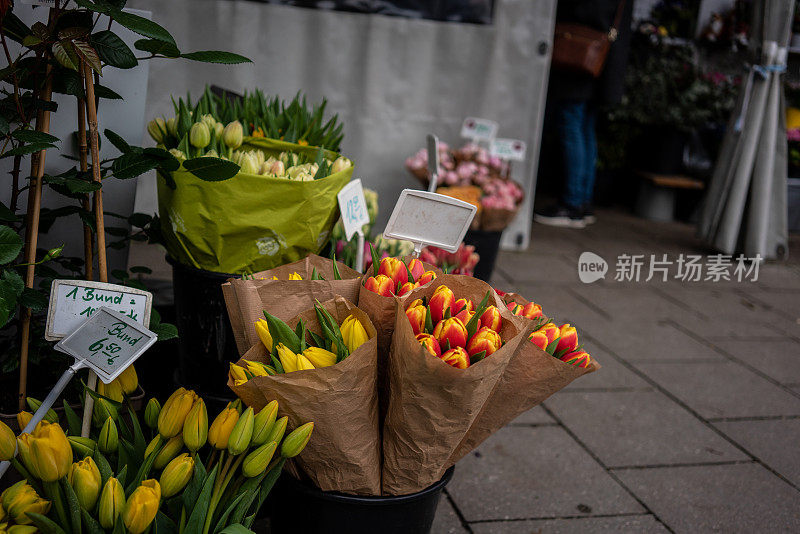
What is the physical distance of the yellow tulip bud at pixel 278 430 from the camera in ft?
3.53

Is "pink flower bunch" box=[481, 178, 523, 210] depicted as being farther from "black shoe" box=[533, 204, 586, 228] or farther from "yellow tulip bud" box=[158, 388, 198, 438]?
"yellow tulip bud" box=[158, 388, 198, 438]

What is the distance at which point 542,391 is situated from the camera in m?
1.25

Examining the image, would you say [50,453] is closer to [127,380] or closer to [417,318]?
[127,380]

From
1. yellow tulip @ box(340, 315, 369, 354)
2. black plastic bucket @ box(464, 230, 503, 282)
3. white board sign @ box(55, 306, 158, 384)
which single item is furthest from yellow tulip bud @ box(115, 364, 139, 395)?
black plastic bucket @ box(464, 230, 503, 282)

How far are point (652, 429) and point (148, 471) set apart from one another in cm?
208

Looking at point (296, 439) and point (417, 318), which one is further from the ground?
point (417, 318)

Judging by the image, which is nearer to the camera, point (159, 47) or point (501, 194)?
point (159, 47)

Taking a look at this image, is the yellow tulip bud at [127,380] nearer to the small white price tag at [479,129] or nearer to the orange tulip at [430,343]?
the orange tulip at [430,343]

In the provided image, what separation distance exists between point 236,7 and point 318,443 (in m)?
3.42

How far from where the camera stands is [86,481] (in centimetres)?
101

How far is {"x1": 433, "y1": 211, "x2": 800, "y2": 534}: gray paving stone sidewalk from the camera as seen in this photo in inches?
84.6

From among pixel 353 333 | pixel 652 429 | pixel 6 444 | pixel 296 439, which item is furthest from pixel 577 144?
pixel 6 444

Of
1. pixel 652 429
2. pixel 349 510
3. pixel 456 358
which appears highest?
pixel 456 358

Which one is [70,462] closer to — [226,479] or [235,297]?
[226,479]
